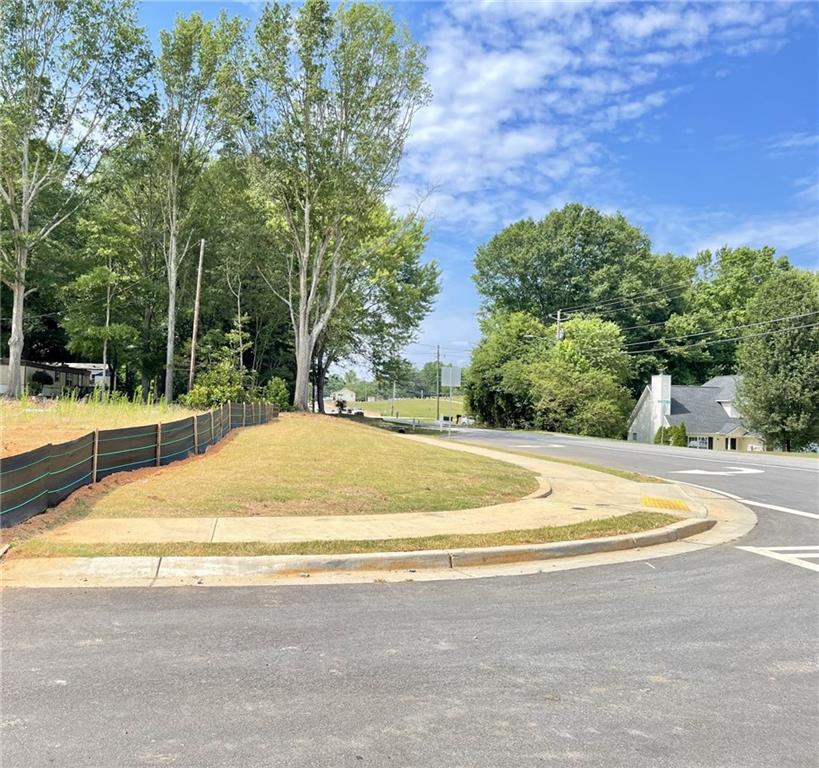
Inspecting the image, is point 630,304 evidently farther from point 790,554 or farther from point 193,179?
point 790,554

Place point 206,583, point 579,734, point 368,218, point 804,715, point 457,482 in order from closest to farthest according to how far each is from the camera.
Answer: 1. point 579,734
2. point 804,715
3. point 206,583
4. point 457,482
5. point 368,218

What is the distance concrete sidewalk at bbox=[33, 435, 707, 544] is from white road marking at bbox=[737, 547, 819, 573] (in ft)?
6.06

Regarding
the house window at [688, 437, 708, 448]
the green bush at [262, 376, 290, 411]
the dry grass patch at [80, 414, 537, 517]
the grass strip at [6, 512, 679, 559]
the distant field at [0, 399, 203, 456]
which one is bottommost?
the house window at [688, 437, 708, 448]

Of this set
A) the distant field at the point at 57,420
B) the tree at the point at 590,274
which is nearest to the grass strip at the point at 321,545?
the distant field at the point at 57,420

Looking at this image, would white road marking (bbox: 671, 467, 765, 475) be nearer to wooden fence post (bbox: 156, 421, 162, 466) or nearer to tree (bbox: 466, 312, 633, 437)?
wooden fence post (bbox: 156, 421, 162, 466)

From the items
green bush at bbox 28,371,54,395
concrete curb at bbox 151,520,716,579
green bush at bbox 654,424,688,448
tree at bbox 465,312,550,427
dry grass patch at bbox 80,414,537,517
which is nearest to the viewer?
concrete curb at bbox 151,520,716,579

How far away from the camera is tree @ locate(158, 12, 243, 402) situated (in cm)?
3069

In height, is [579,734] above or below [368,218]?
below

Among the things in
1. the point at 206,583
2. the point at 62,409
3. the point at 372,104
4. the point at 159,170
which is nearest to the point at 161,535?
the point at 206,583

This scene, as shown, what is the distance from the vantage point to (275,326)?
1649 inches

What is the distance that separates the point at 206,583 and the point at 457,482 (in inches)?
258

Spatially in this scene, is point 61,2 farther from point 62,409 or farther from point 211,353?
point 62,409

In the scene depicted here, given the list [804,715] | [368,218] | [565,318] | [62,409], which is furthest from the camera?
[565,318]

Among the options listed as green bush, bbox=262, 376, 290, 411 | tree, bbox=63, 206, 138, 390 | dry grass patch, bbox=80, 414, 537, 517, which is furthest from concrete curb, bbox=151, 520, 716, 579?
tree, bbox=63, 206, 138, 390
